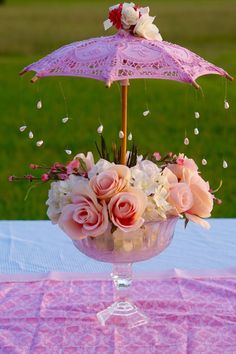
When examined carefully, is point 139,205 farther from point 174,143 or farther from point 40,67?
point 174,143

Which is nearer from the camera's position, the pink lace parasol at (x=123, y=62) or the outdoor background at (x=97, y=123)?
the pink lace parasol at (x=123, y=62)

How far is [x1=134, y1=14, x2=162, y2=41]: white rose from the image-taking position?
2227 mm

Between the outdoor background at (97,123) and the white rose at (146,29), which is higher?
the white rose at (146,29)

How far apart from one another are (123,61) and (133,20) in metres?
0.17

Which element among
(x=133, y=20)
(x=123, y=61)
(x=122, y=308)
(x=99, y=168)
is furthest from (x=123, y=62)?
(x=122, y=308)

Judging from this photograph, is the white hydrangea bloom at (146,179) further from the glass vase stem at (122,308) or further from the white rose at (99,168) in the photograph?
the glass vase stem at (122,308)

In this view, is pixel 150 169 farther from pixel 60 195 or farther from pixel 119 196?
pixel 60 195

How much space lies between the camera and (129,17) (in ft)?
7.30

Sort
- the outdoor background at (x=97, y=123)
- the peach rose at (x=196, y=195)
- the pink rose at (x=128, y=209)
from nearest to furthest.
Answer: the pink rose at (x=128, y=209), the peach rose at (x=196, y=195), the outdoor background at (x=97, y=123)

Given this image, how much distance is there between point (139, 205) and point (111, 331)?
0.38m

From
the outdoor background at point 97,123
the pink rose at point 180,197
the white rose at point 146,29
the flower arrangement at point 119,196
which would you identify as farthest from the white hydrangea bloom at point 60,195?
the outdoor background at point 97,123

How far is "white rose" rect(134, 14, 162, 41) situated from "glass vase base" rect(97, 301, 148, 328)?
725mm

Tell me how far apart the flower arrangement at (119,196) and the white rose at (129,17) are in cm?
34

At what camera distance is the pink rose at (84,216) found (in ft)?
6.81
